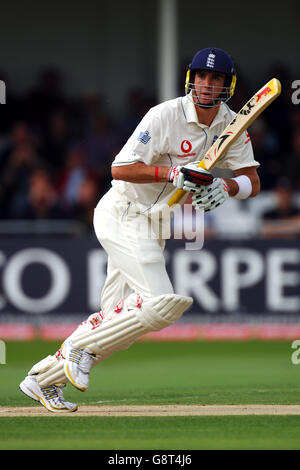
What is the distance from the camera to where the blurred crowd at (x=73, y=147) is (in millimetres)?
11047

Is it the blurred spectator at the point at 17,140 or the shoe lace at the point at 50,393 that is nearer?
the shoe lace at the point at 50,393

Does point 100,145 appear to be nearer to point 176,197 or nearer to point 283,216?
point 283,216

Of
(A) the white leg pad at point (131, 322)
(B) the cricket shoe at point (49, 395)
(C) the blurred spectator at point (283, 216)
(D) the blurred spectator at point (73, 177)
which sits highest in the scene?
(D) the blurred spectator at point (73, 177)

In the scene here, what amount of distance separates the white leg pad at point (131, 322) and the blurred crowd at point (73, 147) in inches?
195

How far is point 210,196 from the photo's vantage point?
531cm

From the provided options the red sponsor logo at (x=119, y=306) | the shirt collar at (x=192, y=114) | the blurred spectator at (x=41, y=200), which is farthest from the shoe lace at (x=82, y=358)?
the blurred spectator at (x=41, y=200)

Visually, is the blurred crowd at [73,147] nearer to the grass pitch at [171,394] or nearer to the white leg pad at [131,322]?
the grass pitch at [171,394]

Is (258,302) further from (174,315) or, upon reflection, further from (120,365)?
(174,315)

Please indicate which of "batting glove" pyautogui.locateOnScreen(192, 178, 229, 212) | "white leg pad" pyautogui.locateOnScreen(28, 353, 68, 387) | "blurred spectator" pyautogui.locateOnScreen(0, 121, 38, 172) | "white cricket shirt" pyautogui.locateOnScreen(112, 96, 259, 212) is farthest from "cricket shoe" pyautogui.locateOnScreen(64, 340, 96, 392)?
"blurred spectator" pyautogui.locateOnScreen(0, 121, 38, 172)

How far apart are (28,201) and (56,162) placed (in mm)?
1032

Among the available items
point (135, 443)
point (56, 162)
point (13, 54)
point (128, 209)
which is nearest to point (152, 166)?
point (128, 209)

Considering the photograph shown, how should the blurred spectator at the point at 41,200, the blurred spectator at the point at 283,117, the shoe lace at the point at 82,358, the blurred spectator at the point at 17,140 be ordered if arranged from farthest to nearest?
the blurred spectator at the point at 283,117
the blurred spectator at the point at 17,140
the blurred spectator at the point at 41,200
the shoe lace at the point at 82,358

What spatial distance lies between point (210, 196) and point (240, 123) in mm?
402

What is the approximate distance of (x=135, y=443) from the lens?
461 cm
